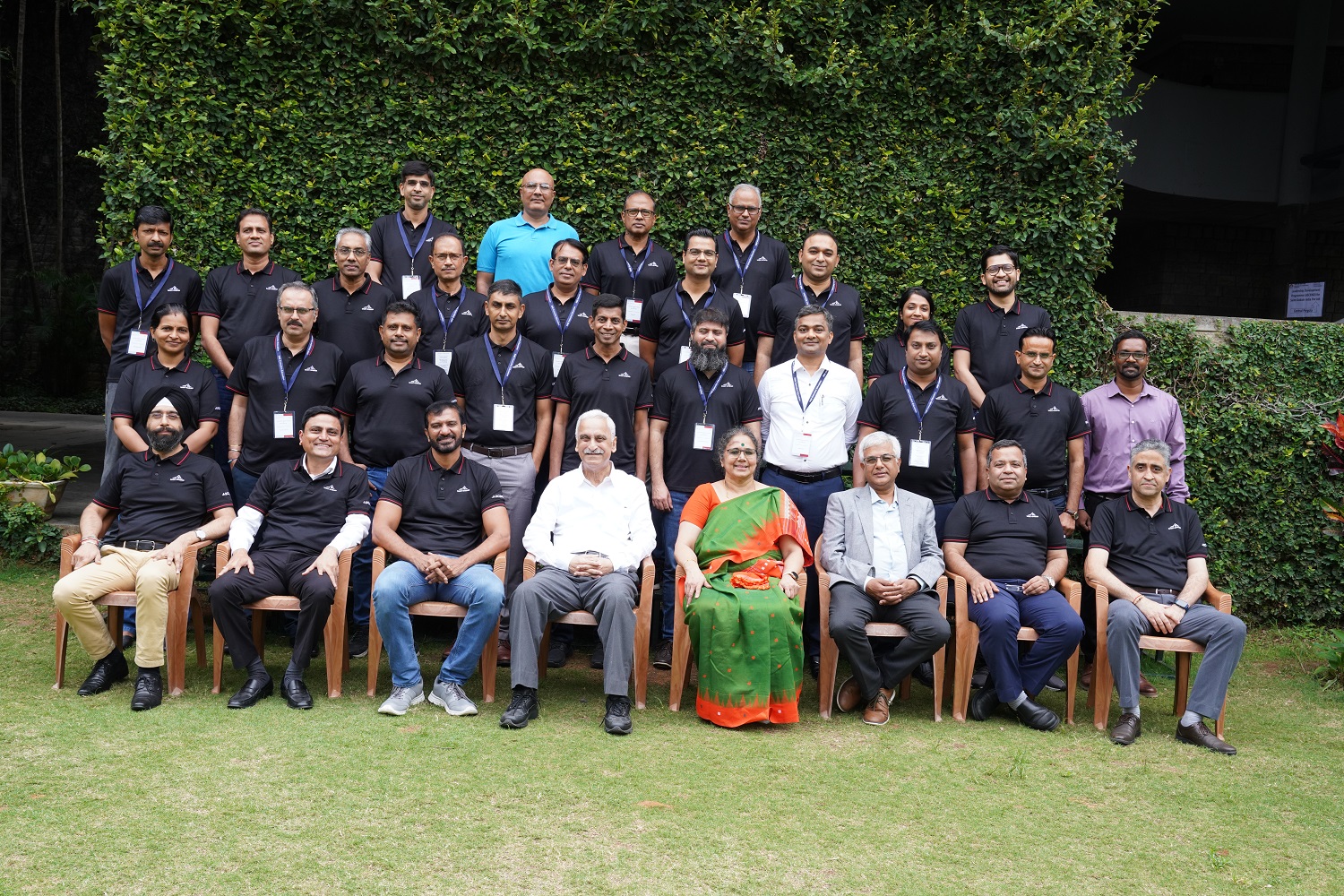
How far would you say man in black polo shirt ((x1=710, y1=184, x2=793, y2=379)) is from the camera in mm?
5648

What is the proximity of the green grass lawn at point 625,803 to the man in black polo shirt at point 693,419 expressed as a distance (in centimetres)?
100

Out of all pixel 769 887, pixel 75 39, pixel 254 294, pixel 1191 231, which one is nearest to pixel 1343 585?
pixel 769 887

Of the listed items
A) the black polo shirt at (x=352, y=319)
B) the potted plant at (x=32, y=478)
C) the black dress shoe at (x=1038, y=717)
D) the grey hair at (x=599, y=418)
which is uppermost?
the black polo shirt at (x=352, y=319)

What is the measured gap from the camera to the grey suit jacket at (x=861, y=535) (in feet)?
15.6

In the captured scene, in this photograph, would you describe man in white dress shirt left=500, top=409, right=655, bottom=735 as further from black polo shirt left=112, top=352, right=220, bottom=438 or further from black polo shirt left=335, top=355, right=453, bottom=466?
black polo shirt left=112, top=352, right=220, bottom=438

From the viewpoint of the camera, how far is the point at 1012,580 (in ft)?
15.7

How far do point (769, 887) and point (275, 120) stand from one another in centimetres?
554

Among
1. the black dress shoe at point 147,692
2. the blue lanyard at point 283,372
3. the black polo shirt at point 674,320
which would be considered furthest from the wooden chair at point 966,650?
the black dress shoe at point 147,692

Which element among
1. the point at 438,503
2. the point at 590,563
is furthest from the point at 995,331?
the point at 438,503

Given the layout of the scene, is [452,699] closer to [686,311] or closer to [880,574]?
[880,574]

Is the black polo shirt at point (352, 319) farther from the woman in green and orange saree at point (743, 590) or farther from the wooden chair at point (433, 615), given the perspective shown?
the woman in green and orange saree at point (743, 590)

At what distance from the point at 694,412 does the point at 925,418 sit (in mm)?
1118

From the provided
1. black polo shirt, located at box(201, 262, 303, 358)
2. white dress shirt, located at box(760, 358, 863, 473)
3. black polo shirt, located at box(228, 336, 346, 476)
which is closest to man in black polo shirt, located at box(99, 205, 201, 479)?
black polo shirt, located at box(201, 262, 303, 358)

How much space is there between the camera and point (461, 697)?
14.6ft
